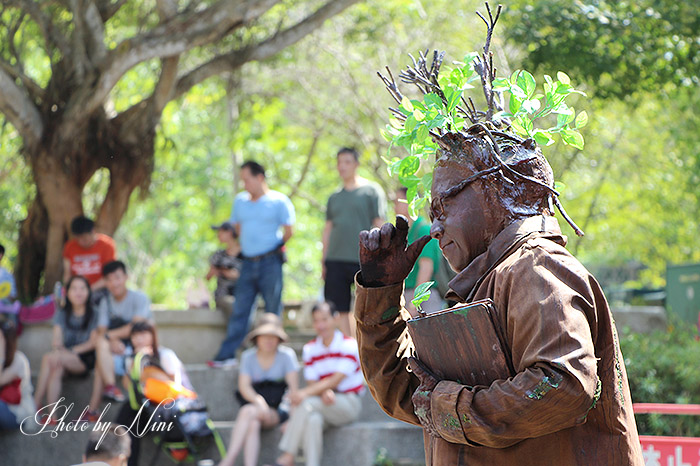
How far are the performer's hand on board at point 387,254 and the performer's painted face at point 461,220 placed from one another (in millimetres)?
124

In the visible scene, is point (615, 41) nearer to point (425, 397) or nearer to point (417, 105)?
point (417, 105)

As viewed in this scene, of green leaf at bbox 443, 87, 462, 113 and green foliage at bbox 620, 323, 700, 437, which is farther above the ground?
green leaf at bbox 443, 87, 462, 113

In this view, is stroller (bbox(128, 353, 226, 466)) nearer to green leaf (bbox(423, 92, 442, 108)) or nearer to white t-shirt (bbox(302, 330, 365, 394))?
white t-shirt (bbox(302, 330, 365, 394))

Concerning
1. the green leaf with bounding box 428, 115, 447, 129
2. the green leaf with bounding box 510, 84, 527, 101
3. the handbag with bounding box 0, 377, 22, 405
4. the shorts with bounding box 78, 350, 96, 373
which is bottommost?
the handbag with bounding box 0, 377, 22, 405

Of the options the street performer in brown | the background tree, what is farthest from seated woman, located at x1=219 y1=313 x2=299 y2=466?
the street performer in brown

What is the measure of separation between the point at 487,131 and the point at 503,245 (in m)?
0.32

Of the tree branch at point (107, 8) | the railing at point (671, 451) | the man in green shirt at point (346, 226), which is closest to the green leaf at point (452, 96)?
the railing at point (671, 451)

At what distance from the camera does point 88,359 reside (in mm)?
8266

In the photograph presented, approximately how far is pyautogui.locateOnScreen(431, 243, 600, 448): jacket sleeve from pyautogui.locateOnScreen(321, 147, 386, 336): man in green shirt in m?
6.07

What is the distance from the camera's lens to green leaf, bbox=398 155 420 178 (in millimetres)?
2833

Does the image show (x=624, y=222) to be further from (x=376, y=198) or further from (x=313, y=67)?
(x=376, y=198)

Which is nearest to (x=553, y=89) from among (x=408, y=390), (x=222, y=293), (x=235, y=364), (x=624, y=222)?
(x=408, y=390)

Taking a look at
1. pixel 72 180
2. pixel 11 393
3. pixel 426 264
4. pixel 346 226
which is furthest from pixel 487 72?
pixel 72 180

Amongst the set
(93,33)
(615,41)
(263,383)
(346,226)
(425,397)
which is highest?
(93,33)
